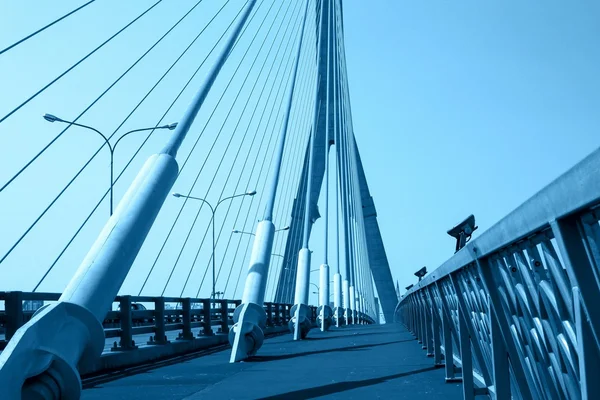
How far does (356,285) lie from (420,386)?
110 ft

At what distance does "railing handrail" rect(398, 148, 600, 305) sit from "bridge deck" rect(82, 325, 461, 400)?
14.5ft

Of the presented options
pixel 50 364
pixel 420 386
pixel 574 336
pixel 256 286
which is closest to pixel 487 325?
pixel 574 336

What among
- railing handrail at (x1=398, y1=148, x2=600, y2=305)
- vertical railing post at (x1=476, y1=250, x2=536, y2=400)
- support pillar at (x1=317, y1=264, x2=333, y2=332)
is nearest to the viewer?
Result: railing handrail at (x1=398, y1=148, x2=600, y2=305)

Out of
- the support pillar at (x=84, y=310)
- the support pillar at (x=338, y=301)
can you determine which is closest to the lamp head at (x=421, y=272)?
the support pillar at (x=84, y=310)

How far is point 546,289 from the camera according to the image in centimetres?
293

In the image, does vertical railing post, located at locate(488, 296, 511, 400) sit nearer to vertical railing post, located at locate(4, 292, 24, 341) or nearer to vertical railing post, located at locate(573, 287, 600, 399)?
vertical railing post, located at locate(573, 287, 600, 399)

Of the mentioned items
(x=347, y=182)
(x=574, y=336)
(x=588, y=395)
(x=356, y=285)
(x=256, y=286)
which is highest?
(x=347, y=182)

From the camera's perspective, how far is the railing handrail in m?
2.09

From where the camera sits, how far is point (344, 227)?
1470 inches

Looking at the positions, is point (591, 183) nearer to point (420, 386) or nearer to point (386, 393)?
point (386, 393)

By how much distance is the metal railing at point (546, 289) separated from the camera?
7.73 feet

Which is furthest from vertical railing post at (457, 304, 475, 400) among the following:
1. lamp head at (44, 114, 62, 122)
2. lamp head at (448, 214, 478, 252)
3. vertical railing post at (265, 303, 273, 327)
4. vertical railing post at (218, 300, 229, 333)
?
vertical railing post at (265, 303, 273, 327)

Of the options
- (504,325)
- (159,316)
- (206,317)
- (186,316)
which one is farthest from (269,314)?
(504,325)

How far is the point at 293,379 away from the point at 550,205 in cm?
774
